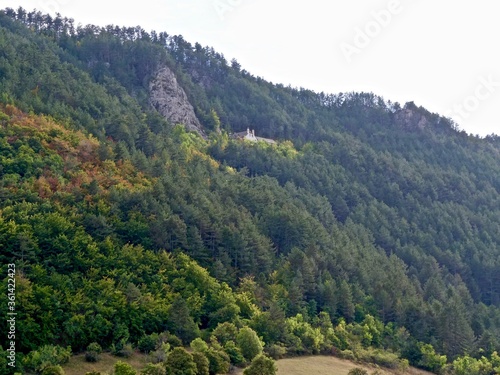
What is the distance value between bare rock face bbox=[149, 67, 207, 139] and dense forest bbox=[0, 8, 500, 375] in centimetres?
152

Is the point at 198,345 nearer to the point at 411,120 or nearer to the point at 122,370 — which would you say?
the point at 122,370

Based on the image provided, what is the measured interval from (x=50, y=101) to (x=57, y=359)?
43.5 metres

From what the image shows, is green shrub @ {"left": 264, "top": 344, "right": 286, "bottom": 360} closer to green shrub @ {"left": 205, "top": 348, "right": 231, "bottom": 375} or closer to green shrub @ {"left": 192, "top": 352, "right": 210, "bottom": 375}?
green shrub @ {"left": 205, "top": 348, "right": 231, "bottom": 375}

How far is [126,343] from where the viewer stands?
137 feet

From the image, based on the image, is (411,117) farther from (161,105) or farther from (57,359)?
(57,359)

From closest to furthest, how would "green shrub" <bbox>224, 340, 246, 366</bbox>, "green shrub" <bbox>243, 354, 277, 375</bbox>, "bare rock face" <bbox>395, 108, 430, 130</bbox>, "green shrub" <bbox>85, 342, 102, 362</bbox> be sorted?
"green shrub" <bbox>243, 354, 277, 375</bbox> → "green shrub" <bbox>85, 342, 102, 362</bbox> → "green shrub" <bbox>224, 340, 246, 366</bbox> → "bare rock face" <bbox>395, 108, 430, 130</bbox>

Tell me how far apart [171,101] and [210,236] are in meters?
58.4

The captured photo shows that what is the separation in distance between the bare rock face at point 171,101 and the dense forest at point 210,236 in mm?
1515

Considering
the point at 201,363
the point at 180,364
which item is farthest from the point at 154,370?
the point at 201,363

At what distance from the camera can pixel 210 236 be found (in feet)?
192

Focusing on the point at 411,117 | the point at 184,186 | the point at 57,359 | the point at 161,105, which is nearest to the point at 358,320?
the point at 184,186

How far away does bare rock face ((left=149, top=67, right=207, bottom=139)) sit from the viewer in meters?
110

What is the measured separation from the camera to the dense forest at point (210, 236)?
4309 cm

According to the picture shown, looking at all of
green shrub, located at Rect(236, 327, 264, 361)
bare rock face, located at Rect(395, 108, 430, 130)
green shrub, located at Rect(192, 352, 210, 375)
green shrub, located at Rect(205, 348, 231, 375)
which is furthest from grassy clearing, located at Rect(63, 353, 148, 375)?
bare rock face, located at Rect(395, 108, 430, 130)
